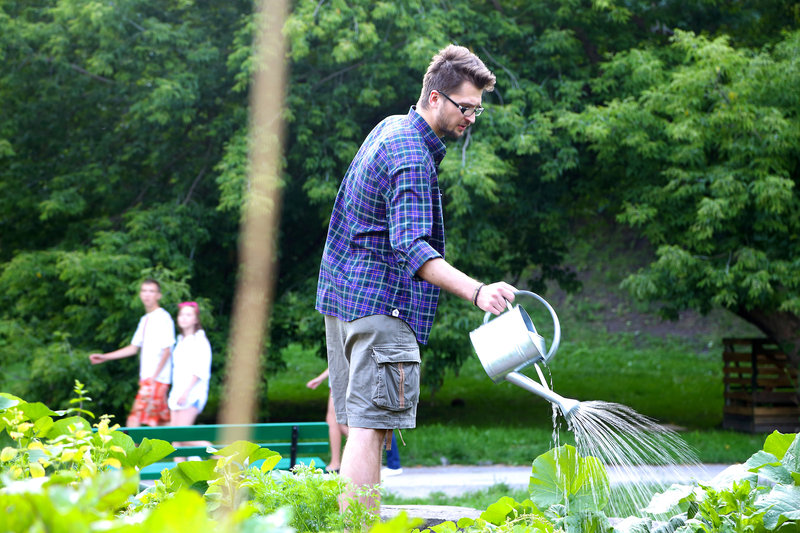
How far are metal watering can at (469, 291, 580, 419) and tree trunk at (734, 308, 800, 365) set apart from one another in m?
8.26

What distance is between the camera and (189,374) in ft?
21.1

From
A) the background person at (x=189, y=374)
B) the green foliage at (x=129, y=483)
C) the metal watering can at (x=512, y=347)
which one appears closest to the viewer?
the green foliage at (x=129, y=483)

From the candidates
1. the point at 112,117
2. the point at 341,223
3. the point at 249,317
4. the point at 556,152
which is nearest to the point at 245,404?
the point at 249,317

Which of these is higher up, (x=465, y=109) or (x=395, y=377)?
(x=465, y=109)

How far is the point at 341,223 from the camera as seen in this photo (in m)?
2.99

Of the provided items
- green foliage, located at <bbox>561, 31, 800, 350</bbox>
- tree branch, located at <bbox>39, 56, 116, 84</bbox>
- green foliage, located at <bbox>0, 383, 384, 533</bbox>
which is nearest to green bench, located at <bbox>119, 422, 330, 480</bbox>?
green foliage, located at <bbox>0, 383, 384, 533</bbox>

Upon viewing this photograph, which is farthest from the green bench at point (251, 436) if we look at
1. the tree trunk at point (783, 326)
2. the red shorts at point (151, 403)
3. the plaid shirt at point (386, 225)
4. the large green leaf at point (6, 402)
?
the tree trunk at point (783, 326)

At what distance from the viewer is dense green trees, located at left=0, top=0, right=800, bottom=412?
28.9 feet

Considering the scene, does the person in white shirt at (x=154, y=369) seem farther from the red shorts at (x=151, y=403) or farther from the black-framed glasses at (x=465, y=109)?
the black-framed glasses at (x=465, y=109)

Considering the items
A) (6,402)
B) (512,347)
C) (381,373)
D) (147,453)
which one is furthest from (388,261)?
(6,402)

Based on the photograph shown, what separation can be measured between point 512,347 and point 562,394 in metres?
10.5

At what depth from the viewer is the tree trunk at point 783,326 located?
33.5 feet

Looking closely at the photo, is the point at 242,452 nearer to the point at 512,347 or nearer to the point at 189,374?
the point at 512,347

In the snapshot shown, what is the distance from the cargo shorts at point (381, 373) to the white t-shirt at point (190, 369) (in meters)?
3.78
